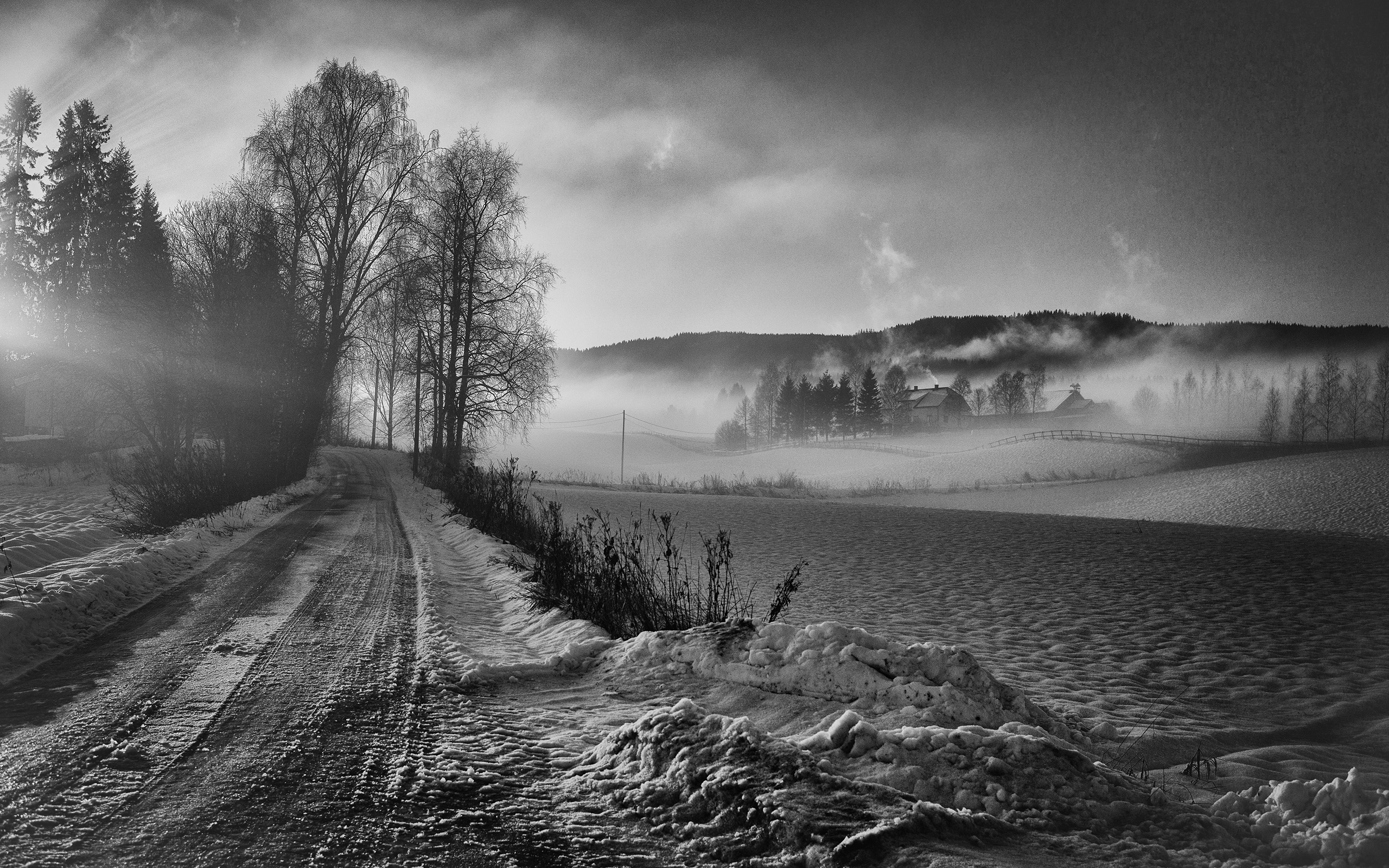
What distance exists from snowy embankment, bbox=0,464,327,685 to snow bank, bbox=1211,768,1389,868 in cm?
692

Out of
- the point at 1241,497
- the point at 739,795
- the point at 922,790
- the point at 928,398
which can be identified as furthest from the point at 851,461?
the point at 739,795

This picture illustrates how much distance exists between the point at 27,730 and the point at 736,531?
16.1 meters

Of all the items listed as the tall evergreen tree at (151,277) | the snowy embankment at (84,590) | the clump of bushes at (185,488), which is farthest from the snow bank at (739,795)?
the tall evergreen tree at (151,277)

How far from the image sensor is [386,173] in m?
23.9

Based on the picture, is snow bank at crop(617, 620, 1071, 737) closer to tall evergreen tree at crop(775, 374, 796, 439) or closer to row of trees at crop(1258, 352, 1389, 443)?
row of trees at crop(1258, 352, 1389, 443)

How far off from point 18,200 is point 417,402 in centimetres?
2590

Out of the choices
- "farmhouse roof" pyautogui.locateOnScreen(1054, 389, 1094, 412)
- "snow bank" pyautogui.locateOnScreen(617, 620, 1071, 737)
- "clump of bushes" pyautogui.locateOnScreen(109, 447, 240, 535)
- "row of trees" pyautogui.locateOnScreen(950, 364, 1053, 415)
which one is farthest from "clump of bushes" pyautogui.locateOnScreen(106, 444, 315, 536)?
"farmhouse roof" pyautogui.locateOnScreen(1054, 389, 1094, 412)

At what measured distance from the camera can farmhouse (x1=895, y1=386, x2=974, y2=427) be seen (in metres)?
110

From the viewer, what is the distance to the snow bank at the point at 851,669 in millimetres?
4164

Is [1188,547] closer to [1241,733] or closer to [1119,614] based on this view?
[1119,614]

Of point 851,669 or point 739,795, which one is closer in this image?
point 739,795

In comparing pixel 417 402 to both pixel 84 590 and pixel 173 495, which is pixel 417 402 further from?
pixel 84 590

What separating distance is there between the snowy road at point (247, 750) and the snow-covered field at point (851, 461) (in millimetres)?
38896

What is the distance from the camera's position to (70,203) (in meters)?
35.7
